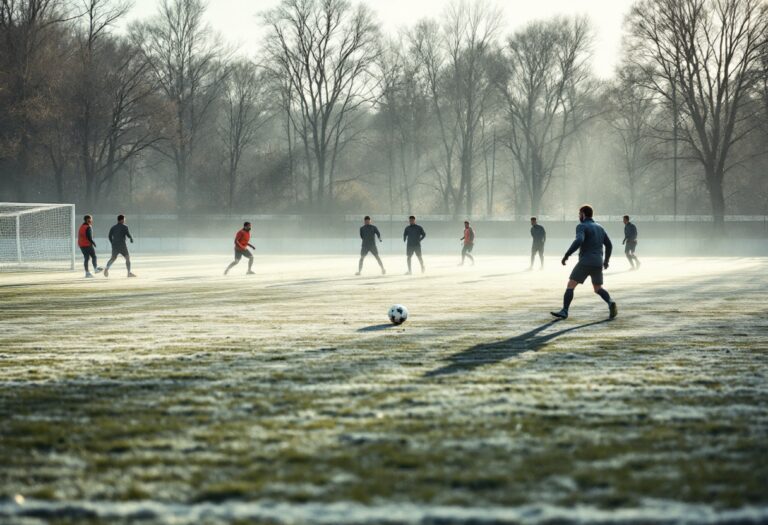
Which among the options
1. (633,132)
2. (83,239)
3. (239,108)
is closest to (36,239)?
(83,239)

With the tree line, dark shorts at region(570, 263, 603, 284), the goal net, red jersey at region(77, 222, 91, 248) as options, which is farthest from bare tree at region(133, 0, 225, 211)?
dark shorts at region(570, 263, 603, 284)

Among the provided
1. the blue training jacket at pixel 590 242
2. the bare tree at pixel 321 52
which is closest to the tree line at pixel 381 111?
the bare tree at pixel 321 52

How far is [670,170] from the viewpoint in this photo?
60.6 m

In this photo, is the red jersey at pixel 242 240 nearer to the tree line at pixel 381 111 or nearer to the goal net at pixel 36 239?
the goal net at pixel 36 239

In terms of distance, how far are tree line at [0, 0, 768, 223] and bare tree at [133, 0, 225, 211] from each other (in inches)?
5.0

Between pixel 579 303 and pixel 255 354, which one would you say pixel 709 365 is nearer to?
pixel 255 354

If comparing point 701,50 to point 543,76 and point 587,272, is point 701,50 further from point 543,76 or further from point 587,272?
point 587,272

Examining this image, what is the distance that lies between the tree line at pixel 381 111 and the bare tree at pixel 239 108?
15 centimetres

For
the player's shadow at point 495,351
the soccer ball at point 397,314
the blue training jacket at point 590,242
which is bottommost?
the player's shadow at point 495,351

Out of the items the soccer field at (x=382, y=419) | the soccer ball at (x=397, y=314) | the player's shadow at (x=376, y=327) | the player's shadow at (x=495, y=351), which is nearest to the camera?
the soccer field at (x=382, y=419)

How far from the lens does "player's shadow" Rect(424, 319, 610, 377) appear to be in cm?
→ 853

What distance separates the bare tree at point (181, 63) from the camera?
174 ft

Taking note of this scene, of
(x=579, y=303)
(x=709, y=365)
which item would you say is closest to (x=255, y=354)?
(x=709, y=365)

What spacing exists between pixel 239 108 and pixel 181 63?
21.9 ft
